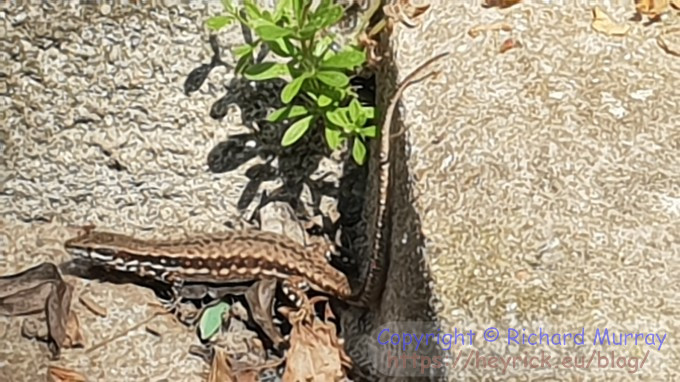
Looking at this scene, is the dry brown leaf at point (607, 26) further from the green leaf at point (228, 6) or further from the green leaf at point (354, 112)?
the green leaf at point (228, 6)

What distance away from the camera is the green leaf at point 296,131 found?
11.2 ft

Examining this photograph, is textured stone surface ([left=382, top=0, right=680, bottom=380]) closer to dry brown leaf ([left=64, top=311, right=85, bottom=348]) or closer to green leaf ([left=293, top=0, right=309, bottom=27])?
green leaf ([left=293, top=0, right=309, bottom=27])

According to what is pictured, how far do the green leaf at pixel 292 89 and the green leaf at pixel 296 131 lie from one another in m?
0.10

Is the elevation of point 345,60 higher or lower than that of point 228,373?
higher

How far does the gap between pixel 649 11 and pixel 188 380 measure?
6.19 feet

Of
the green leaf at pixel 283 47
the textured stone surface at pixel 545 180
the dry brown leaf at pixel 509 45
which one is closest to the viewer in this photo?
the textured stone surface at pixel 545 180

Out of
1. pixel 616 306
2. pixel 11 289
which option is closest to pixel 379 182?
pixel 616 306

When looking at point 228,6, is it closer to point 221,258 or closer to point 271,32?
point 271,32

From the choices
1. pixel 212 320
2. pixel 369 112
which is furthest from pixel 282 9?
pixel 212 320

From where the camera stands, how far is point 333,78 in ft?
11.0

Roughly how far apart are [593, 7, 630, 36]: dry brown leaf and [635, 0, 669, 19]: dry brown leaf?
89mm

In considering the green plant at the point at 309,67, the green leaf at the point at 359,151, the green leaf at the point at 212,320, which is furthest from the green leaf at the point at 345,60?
the green leaf at the point at 212,320

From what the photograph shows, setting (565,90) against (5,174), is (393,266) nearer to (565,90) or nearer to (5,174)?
(565,90)

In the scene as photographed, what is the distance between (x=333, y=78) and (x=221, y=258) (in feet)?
2.44
